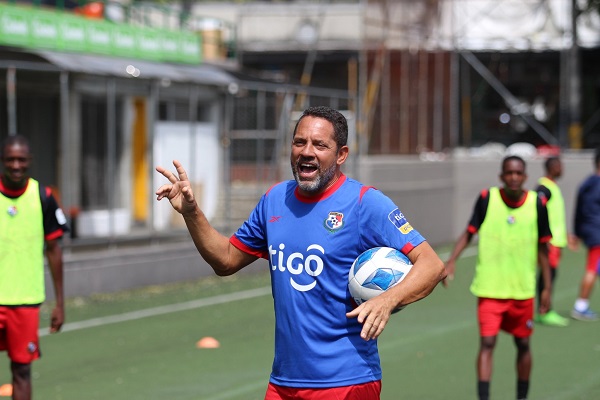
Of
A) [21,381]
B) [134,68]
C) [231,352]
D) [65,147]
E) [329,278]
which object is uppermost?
[134,68]

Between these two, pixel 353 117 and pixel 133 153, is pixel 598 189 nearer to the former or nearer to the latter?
pixel 133 153

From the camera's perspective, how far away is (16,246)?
8.25m

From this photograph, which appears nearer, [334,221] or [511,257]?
[334,221]

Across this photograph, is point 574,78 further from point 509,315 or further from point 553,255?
point 509,315

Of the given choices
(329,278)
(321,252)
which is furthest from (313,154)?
(329,278)

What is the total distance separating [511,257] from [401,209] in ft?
48.2

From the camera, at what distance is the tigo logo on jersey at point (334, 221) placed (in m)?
5.27

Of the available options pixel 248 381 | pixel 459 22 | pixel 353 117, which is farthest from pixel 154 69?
pixel 459 22

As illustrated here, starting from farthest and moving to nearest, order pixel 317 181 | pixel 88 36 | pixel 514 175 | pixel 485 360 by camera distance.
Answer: pixel 88 36 → pixel 514 175 → pixel 485 360 → pixel 317 181

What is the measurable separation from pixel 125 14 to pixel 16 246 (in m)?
14.2

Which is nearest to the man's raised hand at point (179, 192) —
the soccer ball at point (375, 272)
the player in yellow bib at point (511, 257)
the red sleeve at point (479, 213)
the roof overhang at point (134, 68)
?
the soccer ball at point (375, 272)

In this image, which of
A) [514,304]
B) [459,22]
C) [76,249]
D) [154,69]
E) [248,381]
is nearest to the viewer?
[514,304]

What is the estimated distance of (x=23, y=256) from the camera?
27.0 feet

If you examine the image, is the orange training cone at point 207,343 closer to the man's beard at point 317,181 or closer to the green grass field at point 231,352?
the green grass field at point 231,352
